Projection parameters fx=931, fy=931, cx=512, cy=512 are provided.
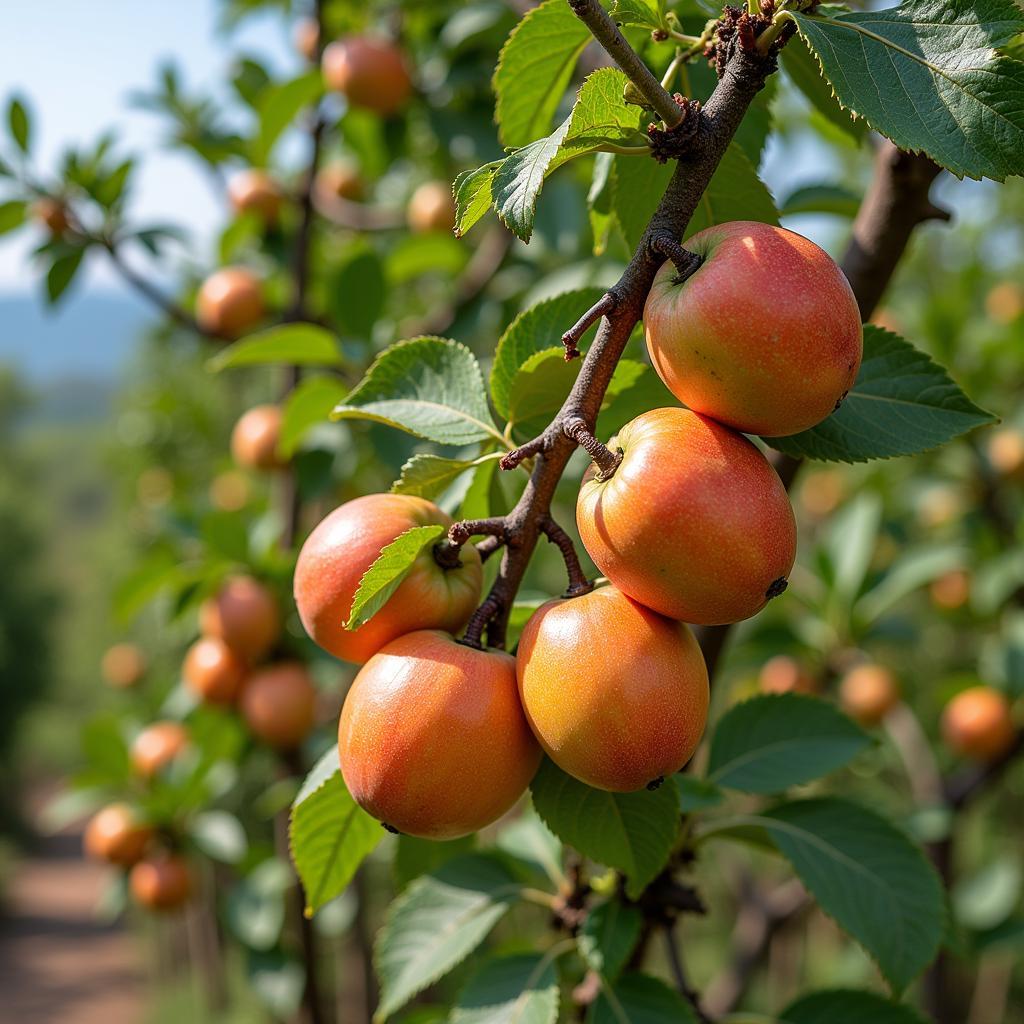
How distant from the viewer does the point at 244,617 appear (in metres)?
2.29

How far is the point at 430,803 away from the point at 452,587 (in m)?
0.18

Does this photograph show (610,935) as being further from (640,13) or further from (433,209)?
(433,209)

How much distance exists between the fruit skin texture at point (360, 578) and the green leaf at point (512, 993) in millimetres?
520

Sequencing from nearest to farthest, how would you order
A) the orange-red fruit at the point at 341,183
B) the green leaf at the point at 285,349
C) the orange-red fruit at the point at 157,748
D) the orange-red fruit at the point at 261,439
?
1. the green leaf at the point at 285,349
2. the orange-red fruit at the point at 261,439
3. the orange-red fruit at the point at 157,748
4. the orange-red fruit at the point at 341,183

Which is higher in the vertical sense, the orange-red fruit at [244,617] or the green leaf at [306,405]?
the green leaf at [306,405]

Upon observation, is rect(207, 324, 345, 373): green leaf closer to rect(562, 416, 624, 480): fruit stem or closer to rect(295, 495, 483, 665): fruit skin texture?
rect(295, 495, 483, 665): fruit skin texture

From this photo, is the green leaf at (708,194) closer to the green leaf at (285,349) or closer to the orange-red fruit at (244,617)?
the green leaf at (285,349)

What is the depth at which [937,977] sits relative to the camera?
2184 millimetres

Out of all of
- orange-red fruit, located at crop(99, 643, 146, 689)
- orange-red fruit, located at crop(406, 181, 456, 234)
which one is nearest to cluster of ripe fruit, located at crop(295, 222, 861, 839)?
orange-red fruit, located at crop(406, 181, 456, 234)

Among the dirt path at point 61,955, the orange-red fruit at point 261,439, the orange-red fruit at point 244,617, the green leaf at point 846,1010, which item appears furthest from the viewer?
the dirt path at point 61,955

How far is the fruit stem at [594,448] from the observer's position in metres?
0.70

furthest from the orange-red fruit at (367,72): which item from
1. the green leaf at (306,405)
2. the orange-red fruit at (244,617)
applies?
the orange-red fruit at (244,617)

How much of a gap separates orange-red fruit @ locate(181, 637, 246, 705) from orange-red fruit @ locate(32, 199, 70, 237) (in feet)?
3.75

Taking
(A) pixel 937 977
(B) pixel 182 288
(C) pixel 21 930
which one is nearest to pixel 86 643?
(C) pixel 21 930
